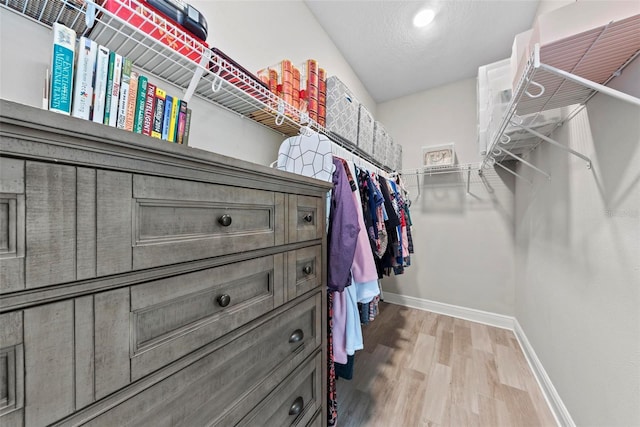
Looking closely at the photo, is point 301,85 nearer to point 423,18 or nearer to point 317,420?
point 423,18

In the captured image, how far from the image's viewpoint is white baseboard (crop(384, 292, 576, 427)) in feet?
4.05

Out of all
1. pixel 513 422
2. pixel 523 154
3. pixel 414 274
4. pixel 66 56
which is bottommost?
pixel 513 422

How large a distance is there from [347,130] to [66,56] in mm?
1355

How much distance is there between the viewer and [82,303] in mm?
350

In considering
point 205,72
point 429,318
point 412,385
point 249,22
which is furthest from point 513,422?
point 249,22

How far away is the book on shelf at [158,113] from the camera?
72 cm

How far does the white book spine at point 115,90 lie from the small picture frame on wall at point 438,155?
256 centimetres

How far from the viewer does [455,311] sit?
8.27ft

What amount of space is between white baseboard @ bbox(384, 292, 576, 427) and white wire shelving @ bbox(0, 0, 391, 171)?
209 cm

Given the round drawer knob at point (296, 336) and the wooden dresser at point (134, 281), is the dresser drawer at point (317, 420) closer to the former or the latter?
the wooden dresser at point (134, 281)

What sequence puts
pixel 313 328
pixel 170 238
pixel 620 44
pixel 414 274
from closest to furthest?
1. pixel 170 238
2. pixel 620 44
3. pixel 313 328
4. pixel 414 274

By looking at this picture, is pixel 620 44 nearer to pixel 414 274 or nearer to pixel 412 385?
pixel 412 385

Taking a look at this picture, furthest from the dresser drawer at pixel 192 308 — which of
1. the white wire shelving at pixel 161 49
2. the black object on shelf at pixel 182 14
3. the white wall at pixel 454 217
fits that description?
the white wall at pixel 454 217

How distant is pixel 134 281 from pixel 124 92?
0.54m
